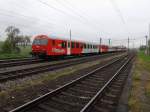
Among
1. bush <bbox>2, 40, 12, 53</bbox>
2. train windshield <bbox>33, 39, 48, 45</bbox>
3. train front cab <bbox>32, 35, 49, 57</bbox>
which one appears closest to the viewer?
train front cab <bbox>32, 35, 49, 57</bbox>

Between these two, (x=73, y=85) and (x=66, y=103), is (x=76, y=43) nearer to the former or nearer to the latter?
(x=73, y=85)

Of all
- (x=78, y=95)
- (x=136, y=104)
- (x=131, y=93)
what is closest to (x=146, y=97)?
(x=131, y=93)

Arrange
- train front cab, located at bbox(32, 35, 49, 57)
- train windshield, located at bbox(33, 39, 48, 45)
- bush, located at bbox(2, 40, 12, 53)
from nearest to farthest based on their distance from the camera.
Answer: train front cab, located at bbox(32, 35, 49, 57) → train windshield, located at bbox(33, 39, 48, 45) → bush, located at bbox(2, 40, 12, 53)

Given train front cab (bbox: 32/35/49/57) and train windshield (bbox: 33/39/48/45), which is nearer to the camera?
train front cab (bbox: 32/35/49/57)

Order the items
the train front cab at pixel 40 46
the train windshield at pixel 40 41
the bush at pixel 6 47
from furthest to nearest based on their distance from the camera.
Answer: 1. the bush at pixel 6 47
2. the train windshield at pixel 40 41
3. the train front cab at pixel 40 46

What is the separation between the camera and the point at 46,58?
79.0 ft

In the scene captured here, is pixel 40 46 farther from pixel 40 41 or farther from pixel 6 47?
pixel 6 47

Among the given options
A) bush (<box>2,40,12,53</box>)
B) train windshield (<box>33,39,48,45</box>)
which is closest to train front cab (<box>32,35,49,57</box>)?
train windshield (<box>33,39,48,45</box>)

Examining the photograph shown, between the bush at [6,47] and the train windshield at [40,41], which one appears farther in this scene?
the bush at [6,47]

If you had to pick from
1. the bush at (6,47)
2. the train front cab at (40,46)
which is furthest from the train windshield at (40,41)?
the bush at (6,47)

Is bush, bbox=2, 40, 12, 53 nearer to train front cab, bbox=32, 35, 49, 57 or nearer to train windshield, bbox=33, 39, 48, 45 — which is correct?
train windshield, bbox=33, 39, 48, 45

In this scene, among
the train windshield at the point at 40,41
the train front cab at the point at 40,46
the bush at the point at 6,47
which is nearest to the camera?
the train front cab at the point at 40,46

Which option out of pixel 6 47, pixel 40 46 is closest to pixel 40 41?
pixel 40 46

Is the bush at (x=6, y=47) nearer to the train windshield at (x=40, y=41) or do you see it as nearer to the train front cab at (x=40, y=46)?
the train windshield at (x=40, y=41)
